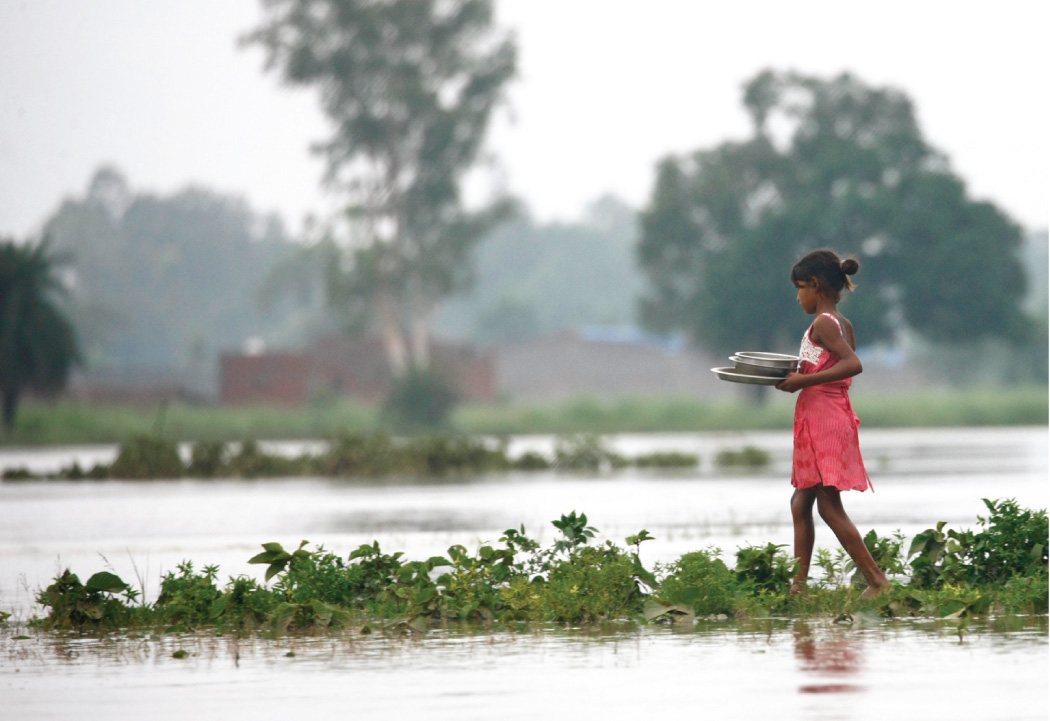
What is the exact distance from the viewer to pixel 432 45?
218ft

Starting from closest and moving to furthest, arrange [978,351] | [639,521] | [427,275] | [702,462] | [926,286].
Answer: [639,521] < [702,462] < [427,275] < [926,286] < [978,351]

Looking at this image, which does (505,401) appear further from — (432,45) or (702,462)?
(702,462)

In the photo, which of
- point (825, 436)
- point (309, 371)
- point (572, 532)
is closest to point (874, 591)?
point (825, 436)

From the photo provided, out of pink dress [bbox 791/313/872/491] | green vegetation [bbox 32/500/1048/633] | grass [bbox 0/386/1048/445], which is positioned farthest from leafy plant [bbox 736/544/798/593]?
grass [bbox 0/386/1048/445]

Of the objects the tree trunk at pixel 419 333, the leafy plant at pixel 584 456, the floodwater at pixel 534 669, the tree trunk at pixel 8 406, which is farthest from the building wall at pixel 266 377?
the floodwater at pixel 534 669

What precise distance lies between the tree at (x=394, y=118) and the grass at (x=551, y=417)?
4537 millimetres

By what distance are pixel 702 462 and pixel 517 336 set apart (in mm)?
88711

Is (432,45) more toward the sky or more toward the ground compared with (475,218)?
more toward the sky

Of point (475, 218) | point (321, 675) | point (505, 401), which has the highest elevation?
point (475, 218)

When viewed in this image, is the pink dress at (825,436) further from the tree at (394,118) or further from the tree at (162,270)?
the tree at (162,270)

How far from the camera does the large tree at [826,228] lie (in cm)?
6981

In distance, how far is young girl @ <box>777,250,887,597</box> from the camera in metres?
8.60

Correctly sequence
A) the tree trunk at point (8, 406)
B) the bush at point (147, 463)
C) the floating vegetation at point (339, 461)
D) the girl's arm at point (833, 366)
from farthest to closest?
the tree trunk at point (8, 406)
the floating vegetation at point (339, 461)
the bush at point (147, 463)
the girl's arm at point (833, 366)

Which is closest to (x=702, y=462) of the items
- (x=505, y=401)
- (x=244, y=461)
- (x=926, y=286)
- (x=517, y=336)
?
(x=244, y=461)
